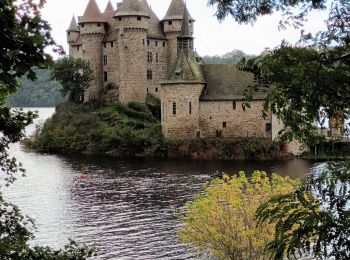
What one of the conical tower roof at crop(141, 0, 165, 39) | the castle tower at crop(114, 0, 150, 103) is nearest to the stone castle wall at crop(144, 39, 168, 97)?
the conical tower roof at crop(141, 0, 165, 39)

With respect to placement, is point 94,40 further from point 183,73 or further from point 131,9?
point 183,73

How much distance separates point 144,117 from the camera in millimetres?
68188

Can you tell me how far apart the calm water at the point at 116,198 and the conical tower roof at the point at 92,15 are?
2122cm

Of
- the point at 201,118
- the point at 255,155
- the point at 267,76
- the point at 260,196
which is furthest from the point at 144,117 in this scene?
the point at 267,76

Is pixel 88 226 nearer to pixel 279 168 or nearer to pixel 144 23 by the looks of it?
pixel 279 168

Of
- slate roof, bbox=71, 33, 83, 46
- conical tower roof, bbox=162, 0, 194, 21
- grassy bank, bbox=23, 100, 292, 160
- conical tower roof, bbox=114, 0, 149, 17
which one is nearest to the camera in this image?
grassy bank, bbox=23, 100, 292, 160

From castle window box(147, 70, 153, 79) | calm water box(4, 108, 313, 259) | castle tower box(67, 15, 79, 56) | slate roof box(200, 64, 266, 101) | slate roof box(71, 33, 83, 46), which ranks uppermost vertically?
castle tower box(67, 15, 79, 56)

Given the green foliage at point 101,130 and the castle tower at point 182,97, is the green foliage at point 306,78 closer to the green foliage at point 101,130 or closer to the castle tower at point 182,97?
the castle tower at point 182,97

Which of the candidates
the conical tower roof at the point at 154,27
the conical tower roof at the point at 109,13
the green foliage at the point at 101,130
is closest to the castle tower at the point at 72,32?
the conical tower roof at the point at 109,13

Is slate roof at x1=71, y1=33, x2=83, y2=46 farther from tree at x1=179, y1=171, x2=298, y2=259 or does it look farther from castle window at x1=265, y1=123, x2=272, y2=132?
tree at x1=179, y1=171, x2=298, y2=259

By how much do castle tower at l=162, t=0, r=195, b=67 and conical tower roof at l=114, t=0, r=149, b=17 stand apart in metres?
3.89

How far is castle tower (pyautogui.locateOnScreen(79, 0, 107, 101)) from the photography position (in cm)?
7494

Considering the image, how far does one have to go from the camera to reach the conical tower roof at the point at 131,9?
69438 millimetres

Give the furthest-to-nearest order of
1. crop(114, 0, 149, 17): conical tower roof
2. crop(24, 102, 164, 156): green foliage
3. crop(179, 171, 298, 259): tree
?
crop(114, 0, 149, 17): conical tower roof, crop(24, 102, 164, 156): green foliage, crop(179, 171, 298, 259): tree
